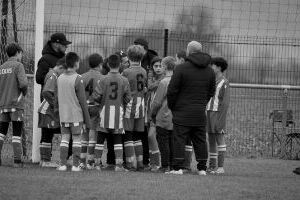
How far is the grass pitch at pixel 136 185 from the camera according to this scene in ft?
34.7

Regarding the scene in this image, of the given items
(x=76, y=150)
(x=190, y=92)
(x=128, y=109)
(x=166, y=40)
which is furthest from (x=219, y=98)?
(x=166, y=40)

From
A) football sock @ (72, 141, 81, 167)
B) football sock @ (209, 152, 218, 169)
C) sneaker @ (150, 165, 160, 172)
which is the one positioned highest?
football sock @ (72, 141, 81, 167)

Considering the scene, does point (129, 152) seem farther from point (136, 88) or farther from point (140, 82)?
point (140, 82)

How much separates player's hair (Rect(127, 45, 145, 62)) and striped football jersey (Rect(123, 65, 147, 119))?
137 mm

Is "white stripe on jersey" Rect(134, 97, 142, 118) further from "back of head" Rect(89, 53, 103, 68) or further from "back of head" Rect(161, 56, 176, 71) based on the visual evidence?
"back of head" Rect(89, 53, 103, 68)

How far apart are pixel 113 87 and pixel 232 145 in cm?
713

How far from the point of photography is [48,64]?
1418 cm

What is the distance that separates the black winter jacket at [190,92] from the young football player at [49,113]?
1.77 metres

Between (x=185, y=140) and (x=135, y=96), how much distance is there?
3.95 feet

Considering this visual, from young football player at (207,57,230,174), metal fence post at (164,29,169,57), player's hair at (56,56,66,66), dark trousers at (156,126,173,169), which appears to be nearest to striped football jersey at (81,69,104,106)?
player's hair at (56,56,66,66)

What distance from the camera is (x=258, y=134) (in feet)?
65.8

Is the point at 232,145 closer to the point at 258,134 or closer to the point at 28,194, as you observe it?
the point at 258,134

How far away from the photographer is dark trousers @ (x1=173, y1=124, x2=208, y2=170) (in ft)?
43.8

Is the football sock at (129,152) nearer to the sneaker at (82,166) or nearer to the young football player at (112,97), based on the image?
the young football player at (112,97)
